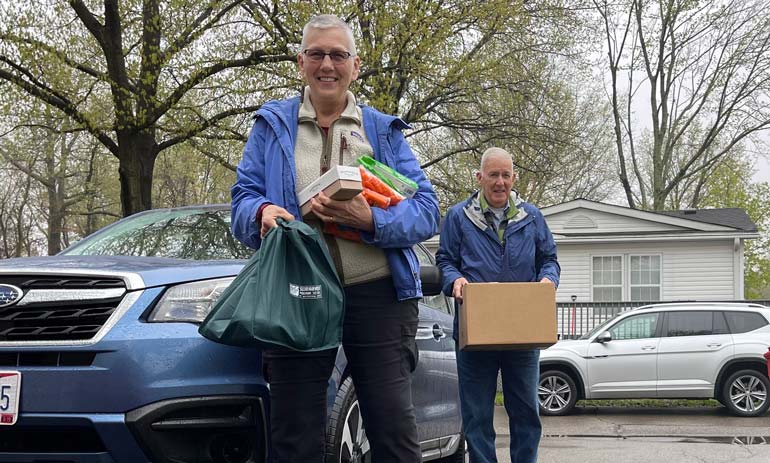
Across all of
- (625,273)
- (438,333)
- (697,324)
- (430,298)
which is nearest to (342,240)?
(438,333)

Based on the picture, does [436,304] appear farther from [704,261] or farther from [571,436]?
[704,261]

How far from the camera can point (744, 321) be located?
41.3 ft

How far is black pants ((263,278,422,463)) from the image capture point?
9.08ft

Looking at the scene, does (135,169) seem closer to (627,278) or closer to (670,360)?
(670,360)

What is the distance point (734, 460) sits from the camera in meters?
7.23

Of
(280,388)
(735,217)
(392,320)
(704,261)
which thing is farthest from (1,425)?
(735,217)

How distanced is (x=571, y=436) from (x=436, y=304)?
446cm

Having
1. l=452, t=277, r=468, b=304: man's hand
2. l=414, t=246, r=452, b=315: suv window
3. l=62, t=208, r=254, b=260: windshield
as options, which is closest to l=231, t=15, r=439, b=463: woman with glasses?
l=62, t=208, r=254, b=260: windshield

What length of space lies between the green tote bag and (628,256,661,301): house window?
69.5 feet

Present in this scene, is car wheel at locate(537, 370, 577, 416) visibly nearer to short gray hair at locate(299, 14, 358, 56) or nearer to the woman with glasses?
the woman with glasses

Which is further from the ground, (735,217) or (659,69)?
(659,69)

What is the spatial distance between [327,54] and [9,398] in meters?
1.66

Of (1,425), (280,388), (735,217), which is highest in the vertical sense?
(735,217)

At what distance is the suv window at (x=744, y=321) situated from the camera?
12.5 meters
